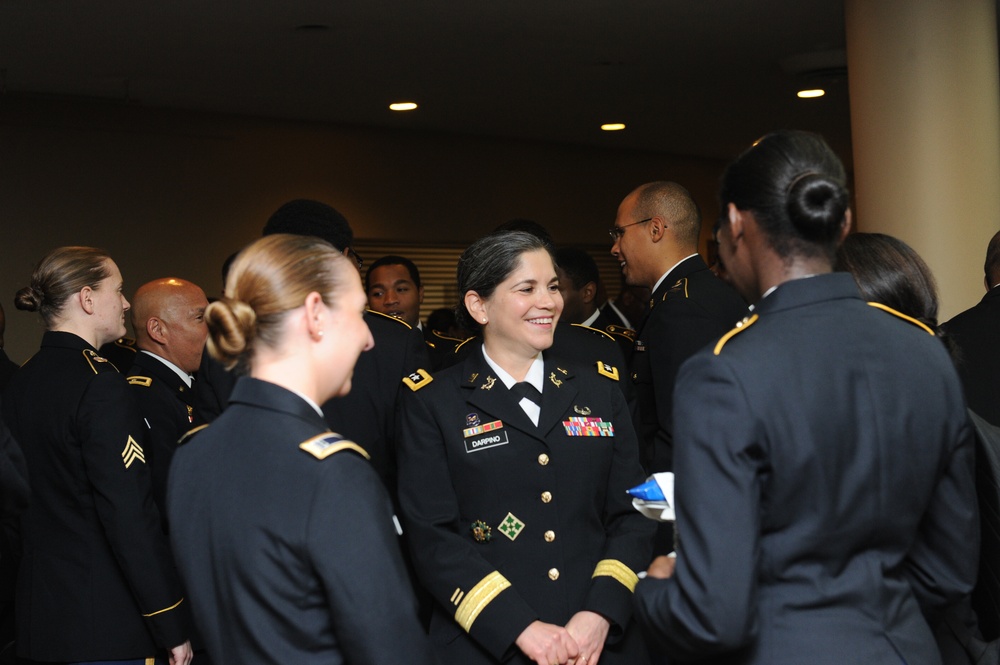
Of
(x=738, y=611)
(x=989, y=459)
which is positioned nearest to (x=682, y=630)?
(x=738, y=611)

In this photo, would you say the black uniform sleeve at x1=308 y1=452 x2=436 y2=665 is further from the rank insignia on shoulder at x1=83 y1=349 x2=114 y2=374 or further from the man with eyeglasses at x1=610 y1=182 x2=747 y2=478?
the rank insignia on shoulder at x1=83 y1=349 x2=114 y2=374

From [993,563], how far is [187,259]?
7195mm

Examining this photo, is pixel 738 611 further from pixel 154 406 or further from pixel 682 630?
pixel 154 406

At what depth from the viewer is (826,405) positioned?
5.82 ft

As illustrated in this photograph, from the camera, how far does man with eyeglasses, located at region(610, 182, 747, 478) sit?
11.2ft

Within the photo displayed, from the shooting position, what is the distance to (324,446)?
172cm

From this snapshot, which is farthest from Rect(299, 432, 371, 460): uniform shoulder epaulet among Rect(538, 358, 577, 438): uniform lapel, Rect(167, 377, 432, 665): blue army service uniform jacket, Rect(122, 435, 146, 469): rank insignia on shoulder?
Rect(122, 435, 146, 469): rank insignia on shoulder

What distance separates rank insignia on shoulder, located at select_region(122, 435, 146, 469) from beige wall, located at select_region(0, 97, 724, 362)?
198 inches

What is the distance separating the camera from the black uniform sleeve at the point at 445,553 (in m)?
2.55

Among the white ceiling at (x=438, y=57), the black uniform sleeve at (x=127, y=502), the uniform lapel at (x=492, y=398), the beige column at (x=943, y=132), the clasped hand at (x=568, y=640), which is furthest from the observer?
the white ceiling at (x=438, y=57)

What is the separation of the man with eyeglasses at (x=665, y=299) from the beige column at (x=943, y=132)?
66.3 inches

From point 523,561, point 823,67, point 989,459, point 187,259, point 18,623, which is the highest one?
point 823,67

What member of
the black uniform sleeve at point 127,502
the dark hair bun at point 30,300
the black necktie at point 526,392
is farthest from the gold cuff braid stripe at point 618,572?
the dark hair bun at point 30,300

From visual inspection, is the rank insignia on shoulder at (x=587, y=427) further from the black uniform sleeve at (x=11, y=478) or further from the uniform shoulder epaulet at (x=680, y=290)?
the black uniform sleeve at (x=11, y=478)
